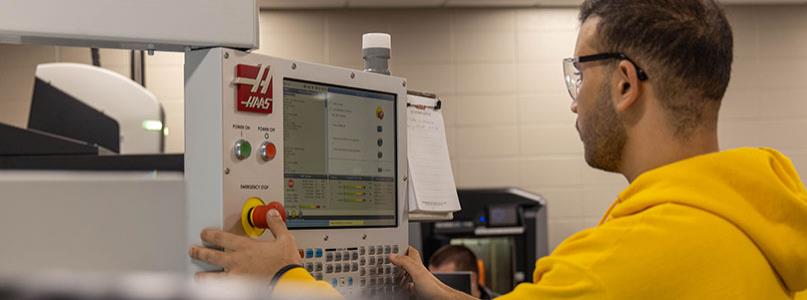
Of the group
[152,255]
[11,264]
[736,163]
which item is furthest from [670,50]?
[11,264]

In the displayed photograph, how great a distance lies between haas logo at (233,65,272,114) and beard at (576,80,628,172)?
0.51m

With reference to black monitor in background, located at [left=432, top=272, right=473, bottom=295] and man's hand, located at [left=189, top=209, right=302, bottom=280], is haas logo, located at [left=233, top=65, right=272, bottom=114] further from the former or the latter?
black monitor in background, located at [left=432, top=272, right=473, bottom=295]

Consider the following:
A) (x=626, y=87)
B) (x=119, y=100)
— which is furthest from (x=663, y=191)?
(x=119, y=100)

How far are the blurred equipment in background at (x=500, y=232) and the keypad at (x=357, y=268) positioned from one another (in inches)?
130

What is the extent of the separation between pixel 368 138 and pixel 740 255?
553 mm

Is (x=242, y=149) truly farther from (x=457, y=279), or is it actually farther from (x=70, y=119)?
(x=70, y=119)

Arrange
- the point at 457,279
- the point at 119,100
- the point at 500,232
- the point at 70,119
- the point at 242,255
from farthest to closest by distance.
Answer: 1. the point at 500,232
2. the point at 119,100
3. the point at 70,119
4. the point at 457,279
5. the point at 242,255

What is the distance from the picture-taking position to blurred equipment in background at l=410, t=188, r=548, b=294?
4.86 m

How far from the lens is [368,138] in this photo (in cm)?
148

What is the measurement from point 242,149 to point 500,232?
374cm

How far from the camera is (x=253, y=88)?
126 centimetres

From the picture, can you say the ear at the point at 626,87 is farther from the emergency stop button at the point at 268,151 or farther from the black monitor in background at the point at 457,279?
the emergency stop button at the point at 268,151

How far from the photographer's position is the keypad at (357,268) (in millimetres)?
1362

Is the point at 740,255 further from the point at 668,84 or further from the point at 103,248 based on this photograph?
the point at 103,248
